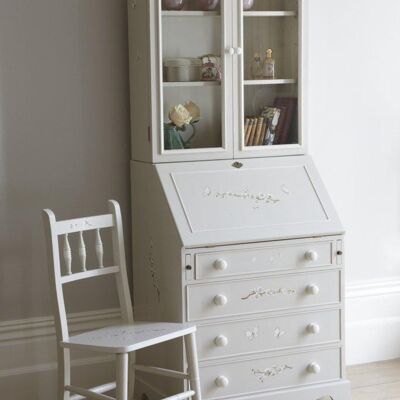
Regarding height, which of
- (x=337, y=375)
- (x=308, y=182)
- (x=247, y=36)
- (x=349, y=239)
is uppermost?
(x=247, y=36)

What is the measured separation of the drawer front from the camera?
3.23 m

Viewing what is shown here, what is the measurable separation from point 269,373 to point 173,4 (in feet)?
4.96

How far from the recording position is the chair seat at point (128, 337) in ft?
9.59

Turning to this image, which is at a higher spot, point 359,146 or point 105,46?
point 105,46

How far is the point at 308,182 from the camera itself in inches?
138

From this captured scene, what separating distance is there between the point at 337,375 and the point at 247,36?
1443 millimetres

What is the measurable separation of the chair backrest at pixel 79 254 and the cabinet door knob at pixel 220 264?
0.37 m

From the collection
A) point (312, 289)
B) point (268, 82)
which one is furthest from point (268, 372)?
point (268, 82)

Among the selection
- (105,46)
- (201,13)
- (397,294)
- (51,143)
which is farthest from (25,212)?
(397,294)

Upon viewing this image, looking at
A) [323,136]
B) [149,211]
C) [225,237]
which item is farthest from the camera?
[323,136]

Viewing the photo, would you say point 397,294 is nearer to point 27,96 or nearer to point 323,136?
point 323,136

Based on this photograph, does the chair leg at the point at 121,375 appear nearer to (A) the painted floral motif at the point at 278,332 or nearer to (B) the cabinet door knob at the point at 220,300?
(B) the cabinet door knob at the point at 220,300

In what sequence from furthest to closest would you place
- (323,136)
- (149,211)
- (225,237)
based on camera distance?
(323,136), (149,211), (225,237)

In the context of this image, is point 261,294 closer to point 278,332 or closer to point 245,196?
point 278,332
